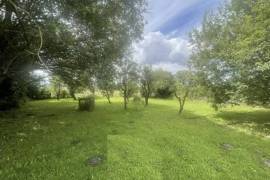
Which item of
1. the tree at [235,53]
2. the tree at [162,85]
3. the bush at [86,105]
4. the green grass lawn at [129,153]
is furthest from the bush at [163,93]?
the green grass lawn at [129,153]

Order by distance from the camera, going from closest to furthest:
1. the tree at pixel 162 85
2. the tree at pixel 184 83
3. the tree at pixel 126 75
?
the tree at pixel 184 83, the tree at pixel 126 75, the tree at pixel 162 85

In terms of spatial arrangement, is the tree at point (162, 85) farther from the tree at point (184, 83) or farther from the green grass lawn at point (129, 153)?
the green grass lawn at point (129, 153)

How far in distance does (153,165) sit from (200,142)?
406 centimetres

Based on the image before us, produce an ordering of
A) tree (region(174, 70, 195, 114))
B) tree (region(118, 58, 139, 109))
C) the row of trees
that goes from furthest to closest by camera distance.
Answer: tree (region(118, 58, 139, 109))
tree (region(174, 70, 195, 114))
the row of trees

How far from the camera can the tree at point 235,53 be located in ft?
49.9

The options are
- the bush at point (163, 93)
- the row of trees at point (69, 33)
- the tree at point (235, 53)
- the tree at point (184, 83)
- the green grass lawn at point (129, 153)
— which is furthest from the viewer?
the bush at point (163, 93)

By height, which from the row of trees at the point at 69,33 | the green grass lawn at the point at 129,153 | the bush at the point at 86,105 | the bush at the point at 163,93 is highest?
the row of trees at the point at 69,33

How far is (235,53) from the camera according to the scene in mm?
16531

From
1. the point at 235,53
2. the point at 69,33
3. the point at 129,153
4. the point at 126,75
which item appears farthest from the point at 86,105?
the point at 235,53

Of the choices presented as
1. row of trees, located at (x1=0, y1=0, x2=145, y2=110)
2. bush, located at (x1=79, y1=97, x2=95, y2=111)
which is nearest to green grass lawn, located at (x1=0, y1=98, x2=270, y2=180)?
row of trees, located at (x1=0, y1=0, x2=145, y2=110)

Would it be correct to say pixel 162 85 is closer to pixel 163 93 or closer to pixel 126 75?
pixel 163 93

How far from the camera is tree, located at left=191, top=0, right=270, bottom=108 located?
15.2 metres

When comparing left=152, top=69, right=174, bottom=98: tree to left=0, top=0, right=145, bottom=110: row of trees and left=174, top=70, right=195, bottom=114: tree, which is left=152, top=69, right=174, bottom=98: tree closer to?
left=174, top=70, right=195, bottom=114: tree

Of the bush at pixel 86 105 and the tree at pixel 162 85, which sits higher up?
the tree at pixel 162 85
